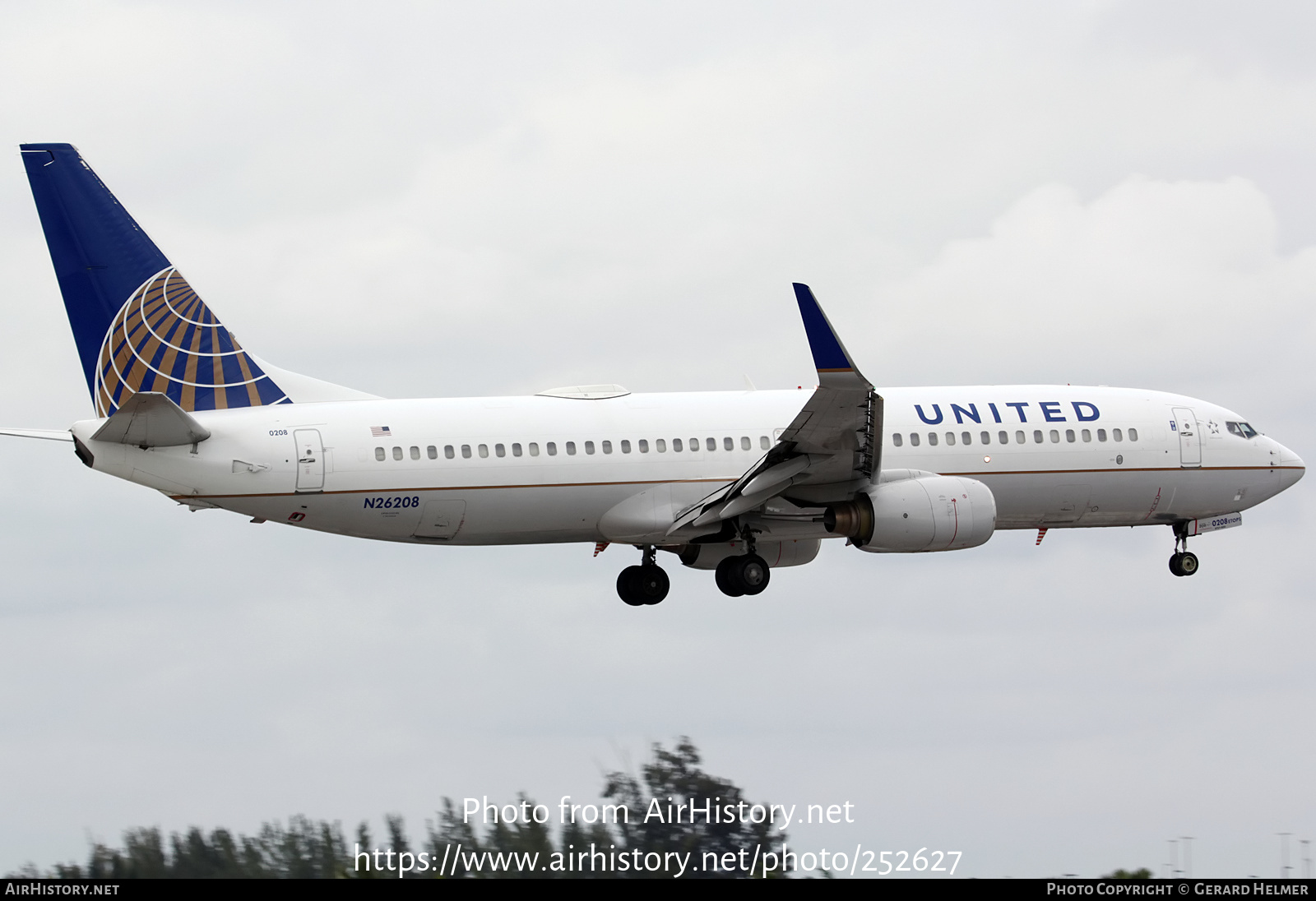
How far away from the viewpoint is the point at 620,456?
132ft

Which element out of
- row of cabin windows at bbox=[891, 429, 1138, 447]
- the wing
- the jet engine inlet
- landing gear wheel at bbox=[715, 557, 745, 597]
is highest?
row of cabin windows at bbox=[891, 429, 1138, 447]

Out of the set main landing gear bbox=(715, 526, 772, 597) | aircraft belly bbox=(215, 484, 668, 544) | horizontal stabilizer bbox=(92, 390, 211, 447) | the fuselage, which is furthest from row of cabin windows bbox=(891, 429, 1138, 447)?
horizontal stabilizer bbox=(92, 390, 211, 447)

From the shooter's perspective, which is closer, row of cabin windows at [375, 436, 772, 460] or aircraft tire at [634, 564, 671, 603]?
row of cabin windows at [375, 436, 772, 460]

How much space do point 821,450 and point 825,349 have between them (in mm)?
3622

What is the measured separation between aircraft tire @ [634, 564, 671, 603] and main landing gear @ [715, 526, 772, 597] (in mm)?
2640

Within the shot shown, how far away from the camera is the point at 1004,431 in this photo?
42.9 meters

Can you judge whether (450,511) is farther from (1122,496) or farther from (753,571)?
(1122,496)

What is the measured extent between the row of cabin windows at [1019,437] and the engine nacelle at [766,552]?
3.38m

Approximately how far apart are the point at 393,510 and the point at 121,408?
6070 millimetres

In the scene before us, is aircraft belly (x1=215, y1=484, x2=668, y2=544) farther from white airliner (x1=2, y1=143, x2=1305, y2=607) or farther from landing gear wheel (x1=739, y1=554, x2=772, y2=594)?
landing gear wheel (x1=739, y1=554, x2=772, y2=594)

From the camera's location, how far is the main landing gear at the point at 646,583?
145 ft

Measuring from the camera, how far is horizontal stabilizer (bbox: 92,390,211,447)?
35906 millimetres
